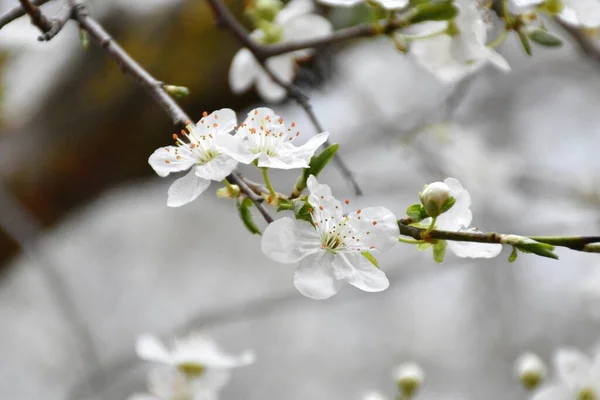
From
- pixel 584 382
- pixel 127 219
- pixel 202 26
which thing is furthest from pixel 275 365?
pixel 584 382

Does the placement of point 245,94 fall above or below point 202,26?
below

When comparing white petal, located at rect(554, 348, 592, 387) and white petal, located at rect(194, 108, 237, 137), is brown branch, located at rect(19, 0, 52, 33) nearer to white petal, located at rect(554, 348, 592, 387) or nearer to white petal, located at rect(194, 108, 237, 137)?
white petal, located at rect(194, 108, 237, 137)

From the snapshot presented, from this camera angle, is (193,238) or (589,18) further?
(193,238)

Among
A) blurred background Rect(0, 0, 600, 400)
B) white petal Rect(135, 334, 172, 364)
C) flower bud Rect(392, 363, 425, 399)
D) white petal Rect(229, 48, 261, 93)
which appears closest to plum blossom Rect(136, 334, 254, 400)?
white petal Rect(135, 334, 172, 364)

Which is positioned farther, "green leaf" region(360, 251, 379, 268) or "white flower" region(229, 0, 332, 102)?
"white flower" region(229, 0, 332, 102)

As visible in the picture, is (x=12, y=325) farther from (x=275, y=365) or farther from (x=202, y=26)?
(x=202, y=26)

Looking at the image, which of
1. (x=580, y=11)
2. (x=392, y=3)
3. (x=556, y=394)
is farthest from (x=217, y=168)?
(x=556, y=394)

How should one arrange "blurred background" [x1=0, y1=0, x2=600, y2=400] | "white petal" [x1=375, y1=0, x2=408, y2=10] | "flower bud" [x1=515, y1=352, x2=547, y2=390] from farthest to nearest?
"blurred background" [x1=0, y1=0, x2=600, y2=400] → "flower bud" [x1=515, y1=352, x2=547, y2=390] → "white petal" [x1=375, y1=0, x2=408, y2=10]
